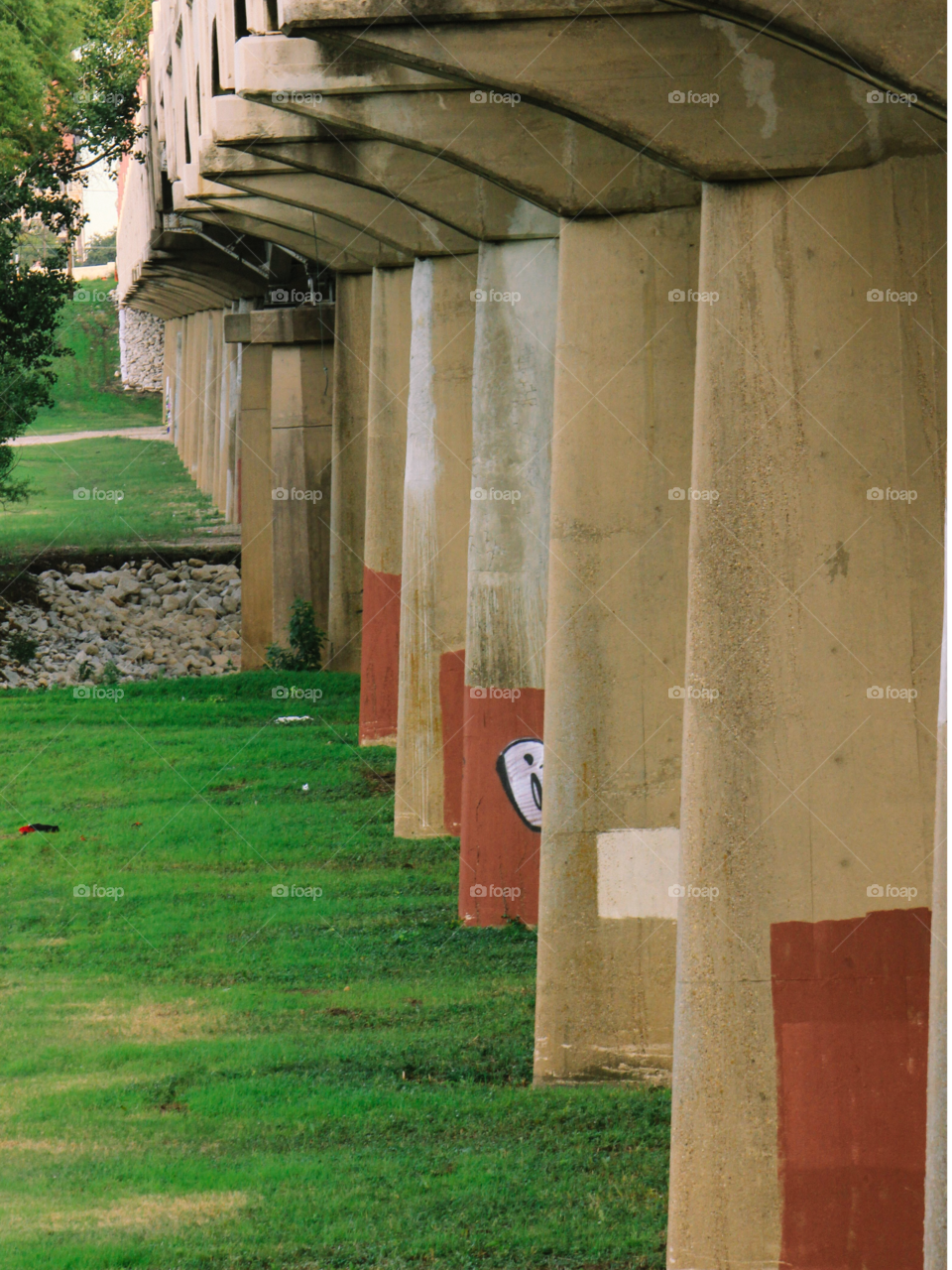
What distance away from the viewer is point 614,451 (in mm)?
14039

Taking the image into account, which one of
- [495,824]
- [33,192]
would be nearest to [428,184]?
[495,824]

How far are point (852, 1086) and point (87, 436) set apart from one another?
79.3 metres

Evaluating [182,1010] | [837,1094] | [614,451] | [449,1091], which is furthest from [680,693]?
[182,1010]

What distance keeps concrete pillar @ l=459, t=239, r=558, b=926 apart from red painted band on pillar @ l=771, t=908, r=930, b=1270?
7.87 meters

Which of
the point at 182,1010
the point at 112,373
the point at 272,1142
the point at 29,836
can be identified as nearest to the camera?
the point at 272,1142

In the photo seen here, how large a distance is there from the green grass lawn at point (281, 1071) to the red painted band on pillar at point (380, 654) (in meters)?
3.12

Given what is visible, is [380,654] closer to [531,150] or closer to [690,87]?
[531,150]

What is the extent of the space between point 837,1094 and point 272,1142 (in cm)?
422

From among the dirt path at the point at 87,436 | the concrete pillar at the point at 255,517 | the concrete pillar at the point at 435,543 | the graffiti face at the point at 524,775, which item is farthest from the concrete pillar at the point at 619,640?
the dirt path at the point at 87,436

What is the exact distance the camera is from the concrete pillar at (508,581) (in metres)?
18.0

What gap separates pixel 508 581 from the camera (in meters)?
18.5

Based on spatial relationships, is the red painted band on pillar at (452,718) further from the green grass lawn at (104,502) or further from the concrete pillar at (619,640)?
the green grass lawn at (104,502)

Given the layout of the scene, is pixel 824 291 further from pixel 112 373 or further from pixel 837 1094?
pixel 112 373

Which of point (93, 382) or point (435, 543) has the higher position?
point (93, 382)
